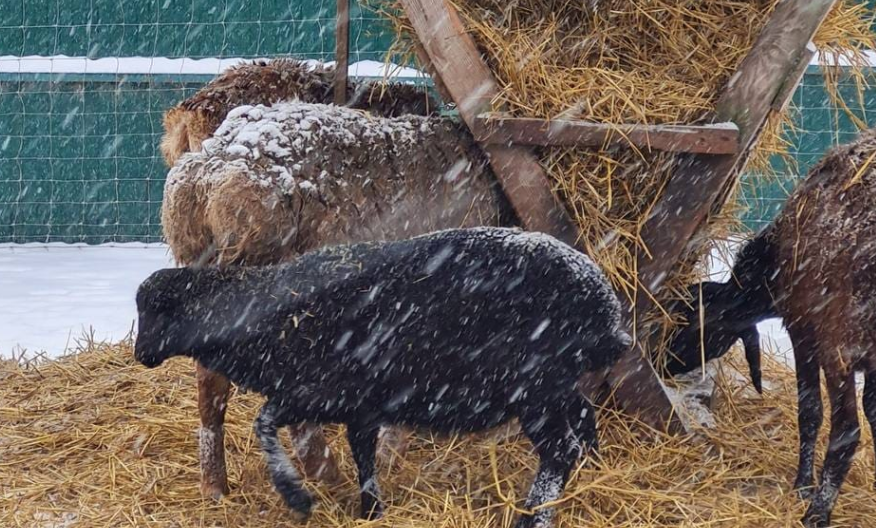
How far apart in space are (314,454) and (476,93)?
157 centimetres

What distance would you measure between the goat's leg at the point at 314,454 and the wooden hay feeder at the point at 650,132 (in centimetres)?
114

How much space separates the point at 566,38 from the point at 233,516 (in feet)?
7.74

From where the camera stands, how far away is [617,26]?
4.01m

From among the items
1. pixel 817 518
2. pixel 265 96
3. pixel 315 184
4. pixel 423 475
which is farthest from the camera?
pixel 265 96

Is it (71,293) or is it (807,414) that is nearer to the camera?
(807,414)

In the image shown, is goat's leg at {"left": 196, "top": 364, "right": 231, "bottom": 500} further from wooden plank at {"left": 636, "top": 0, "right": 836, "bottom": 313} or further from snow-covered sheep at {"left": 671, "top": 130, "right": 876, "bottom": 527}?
snow-covered sheep at {"left": 671, "top": 130, "right": 876, "bottom": 527}

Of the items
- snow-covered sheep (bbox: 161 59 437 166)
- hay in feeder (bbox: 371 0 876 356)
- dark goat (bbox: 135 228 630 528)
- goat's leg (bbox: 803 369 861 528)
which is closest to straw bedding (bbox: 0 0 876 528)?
hay in feeder (bbox: 371 0 876 356)

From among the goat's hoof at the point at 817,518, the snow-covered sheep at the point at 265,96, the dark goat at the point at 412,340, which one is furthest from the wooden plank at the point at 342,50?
the goat's hoof at the point at 817,518

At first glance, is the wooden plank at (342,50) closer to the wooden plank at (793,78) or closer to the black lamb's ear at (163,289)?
the black lamb's ear at (163,289)

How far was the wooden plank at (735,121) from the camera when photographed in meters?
3.62

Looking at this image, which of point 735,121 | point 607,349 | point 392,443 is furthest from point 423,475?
point 735,121

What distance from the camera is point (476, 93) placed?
12.5ft

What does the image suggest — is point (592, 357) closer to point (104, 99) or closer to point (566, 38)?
point (566, 38)

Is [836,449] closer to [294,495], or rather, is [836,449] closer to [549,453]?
[549,453]
